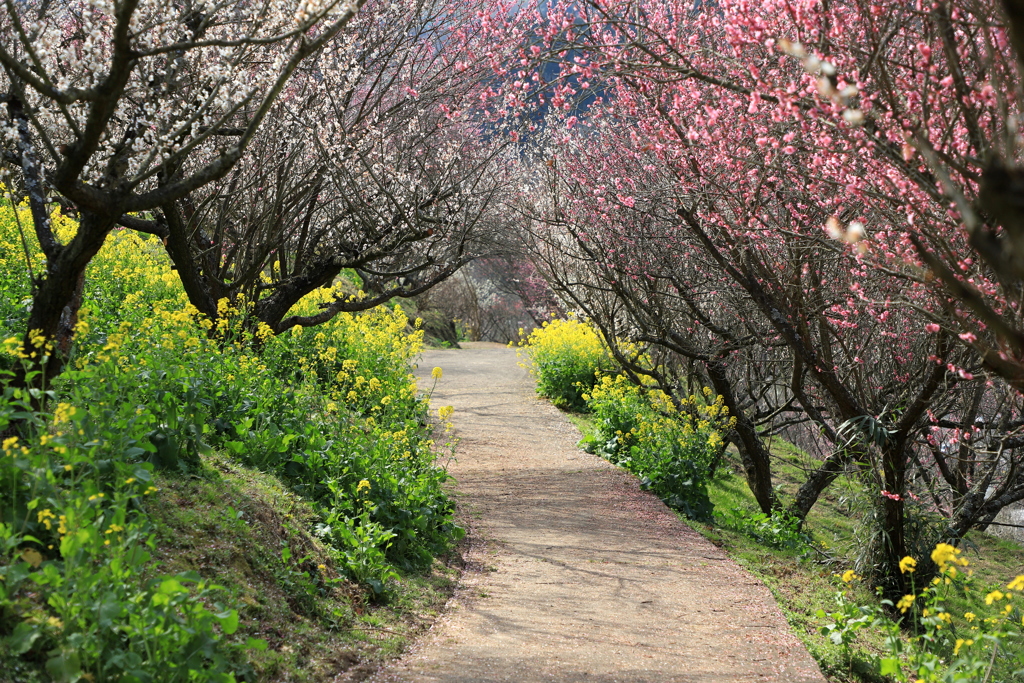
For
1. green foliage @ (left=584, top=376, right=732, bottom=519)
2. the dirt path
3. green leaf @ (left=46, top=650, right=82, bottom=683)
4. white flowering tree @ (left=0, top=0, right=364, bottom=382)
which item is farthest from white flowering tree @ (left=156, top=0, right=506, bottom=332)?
green leaf @ (left=46, top=650, right=82, bottom=683)

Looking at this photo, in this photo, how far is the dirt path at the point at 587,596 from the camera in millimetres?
4887

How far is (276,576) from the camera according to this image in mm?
4805

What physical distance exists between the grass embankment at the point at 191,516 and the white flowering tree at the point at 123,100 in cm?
50

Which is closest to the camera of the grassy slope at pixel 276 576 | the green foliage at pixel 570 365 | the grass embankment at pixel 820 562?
the grassy slope at pixel 276 576

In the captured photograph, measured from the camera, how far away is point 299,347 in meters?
11.1

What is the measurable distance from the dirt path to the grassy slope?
27 cm

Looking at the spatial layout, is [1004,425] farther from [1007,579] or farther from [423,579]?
[423,579]

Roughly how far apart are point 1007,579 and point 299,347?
31.9 ft

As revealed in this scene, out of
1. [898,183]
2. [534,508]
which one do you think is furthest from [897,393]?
[898,183]

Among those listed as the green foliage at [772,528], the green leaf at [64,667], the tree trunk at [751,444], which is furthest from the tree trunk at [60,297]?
the tree trunk at [751,444]

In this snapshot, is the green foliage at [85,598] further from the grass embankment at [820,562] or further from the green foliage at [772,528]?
the green foliage at [772,528]

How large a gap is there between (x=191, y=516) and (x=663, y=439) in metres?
6.85

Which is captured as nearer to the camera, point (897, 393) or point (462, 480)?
point (897, 393)

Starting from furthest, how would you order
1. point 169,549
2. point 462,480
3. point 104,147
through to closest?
point 462,480, point 104,147, point 169,549
